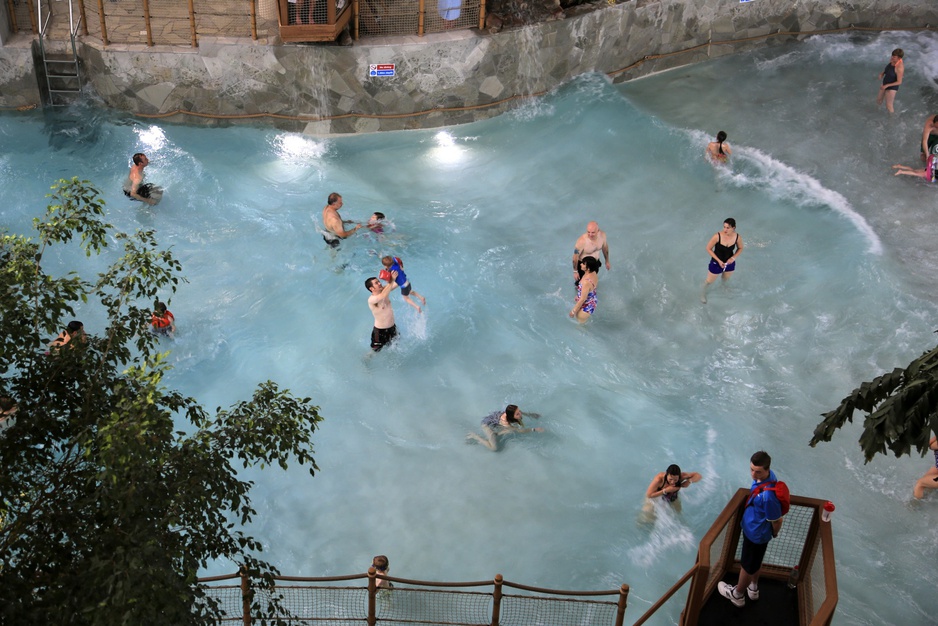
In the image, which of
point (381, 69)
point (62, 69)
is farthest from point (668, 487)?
point (62, 69)

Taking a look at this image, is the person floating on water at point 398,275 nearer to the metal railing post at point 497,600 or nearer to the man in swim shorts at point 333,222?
the man in swim shorts at point 333,222

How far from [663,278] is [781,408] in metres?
2.85

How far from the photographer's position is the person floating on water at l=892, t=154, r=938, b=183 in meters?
15.3

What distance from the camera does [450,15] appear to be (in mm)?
16422

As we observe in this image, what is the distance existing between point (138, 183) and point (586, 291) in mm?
6932

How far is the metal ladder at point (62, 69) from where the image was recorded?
16.0m

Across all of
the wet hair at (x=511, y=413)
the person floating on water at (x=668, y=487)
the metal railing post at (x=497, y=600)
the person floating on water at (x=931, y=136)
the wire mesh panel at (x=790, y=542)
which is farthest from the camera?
the person floating on water at (x=931, y=136)

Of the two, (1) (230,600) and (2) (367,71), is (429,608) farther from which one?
(2) (367,71)

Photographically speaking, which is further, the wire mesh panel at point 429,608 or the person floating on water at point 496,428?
the person floating on water at point 496,428

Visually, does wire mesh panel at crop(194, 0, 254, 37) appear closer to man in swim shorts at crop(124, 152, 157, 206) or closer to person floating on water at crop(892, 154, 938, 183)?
man in swim shorts at crop(124, 152, 157, 206)

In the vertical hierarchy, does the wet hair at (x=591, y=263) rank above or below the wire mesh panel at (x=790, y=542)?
above

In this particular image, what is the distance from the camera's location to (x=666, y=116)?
56.1 feet

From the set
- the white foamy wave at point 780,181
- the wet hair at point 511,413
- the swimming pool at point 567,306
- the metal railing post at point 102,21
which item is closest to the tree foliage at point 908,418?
the swimming pool at point 567,306

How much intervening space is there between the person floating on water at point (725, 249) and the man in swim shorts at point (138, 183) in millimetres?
8284
